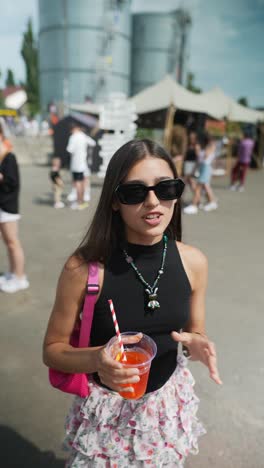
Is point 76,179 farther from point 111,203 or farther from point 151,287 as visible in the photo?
point 151,287

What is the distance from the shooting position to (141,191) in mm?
1134

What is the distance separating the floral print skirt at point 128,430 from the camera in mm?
1254

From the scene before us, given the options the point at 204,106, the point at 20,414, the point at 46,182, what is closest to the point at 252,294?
the point at 20,414

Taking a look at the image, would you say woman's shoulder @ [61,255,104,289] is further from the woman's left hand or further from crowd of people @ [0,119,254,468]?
the woman's left hand

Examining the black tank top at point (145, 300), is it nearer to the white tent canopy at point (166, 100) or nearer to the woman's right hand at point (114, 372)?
the woman's right hand at point (114, 372)

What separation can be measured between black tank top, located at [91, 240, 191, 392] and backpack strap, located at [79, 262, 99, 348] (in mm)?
30

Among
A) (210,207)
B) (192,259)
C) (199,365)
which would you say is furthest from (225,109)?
(192,259)

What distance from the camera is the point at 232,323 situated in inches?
133

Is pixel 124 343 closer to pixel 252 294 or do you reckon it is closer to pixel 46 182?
pixel 252 294

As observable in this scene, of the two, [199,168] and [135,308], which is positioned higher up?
[135,308]

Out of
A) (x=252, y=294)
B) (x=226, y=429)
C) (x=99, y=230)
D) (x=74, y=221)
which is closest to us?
(x=99, y=230)

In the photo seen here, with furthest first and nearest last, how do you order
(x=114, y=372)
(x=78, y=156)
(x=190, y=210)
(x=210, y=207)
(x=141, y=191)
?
(x=210, y=207) < (x=190, y=210) < (x=78, y=156) < (x=141, y=191) < (x=114, y=372)

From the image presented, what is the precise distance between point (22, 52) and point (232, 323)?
56.2m

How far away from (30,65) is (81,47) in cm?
2412
